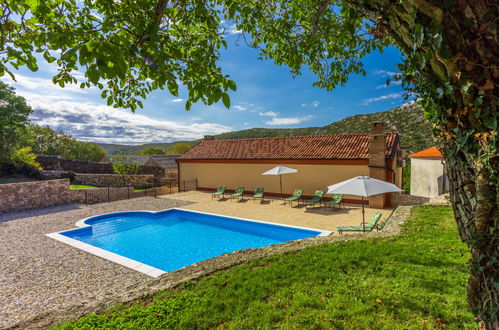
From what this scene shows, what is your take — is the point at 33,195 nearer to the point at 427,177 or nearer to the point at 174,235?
the point at 174,235

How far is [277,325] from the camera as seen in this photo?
364cm

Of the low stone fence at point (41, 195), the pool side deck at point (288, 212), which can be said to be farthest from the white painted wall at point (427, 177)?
the low stone fence at point (41, 195)

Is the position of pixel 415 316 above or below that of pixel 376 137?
below

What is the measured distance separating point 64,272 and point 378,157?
1570cm

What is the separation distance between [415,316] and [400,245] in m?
3.54

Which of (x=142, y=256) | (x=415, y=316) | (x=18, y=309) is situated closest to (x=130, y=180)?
(x=142, y=256)

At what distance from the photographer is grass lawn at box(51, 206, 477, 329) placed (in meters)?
3.65

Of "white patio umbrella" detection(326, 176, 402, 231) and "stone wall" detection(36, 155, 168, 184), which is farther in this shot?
"stone wall" detection(36, 155, 168, 184)

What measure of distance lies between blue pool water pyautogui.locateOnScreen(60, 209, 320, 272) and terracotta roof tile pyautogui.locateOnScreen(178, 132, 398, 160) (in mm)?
7841

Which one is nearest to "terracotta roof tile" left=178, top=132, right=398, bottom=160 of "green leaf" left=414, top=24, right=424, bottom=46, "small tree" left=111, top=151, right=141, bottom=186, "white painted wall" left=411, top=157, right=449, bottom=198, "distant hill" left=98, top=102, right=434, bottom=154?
"white painted wall" left=411, top=157, right=449, bottom=198

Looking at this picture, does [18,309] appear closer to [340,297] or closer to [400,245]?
[340,297]

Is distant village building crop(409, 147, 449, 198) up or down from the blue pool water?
up

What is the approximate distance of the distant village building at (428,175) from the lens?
19.3 metres

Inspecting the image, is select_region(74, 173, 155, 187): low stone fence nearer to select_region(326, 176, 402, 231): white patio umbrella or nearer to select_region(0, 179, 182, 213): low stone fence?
select_region(0, 179, 182, 213): low stone fence
